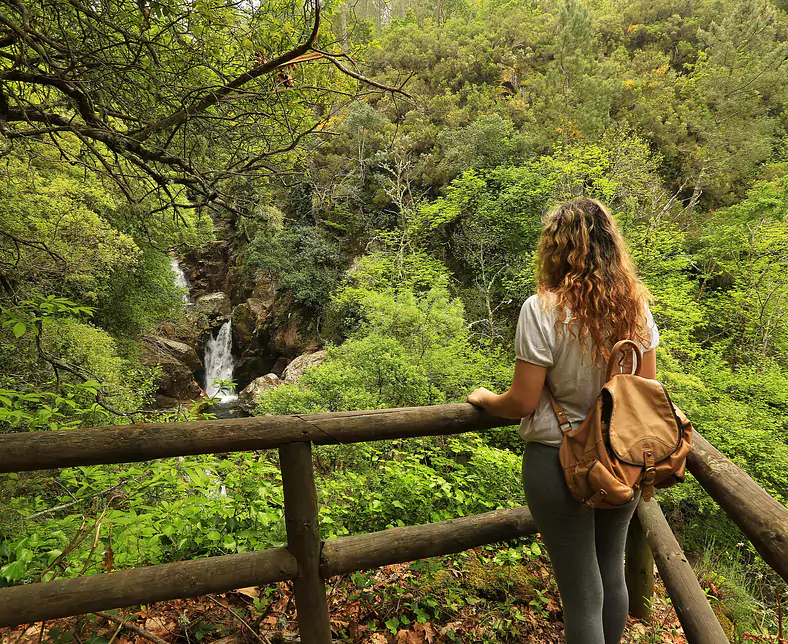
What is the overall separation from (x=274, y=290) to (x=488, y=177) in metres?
10.4

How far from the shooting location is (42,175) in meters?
9.76

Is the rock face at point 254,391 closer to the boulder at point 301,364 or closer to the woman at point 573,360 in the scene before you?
the boulder at point 301,364

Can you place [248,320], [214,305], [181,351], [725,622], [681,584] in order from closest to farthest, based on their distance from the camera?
[681,584] < [725,622] < [181,351] < [248,320] < [214,305]

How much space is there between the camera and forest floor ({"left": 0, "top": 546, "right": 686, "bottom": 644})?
1.77 meters

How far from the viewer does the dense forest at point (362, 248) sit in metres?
2.18

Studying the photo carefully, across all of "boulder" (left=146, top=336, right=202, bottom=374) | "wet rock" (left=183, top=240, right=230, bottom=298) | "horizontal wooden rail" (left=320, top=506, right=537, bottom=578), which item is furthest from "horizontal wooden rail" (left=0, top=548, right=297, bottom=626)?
"wet rock" (left=183, top=240, right=230, bottom=298)

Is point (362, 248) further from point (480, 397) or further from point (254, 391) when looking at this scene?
point (480, 397)

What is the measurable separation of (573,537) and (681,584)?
74 cm

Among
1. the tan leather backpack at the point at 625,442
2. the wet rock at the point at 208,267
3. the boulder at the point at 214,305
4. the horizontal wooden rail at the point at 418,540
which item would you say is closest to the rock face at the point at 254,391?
the boulder at the point at 214,305

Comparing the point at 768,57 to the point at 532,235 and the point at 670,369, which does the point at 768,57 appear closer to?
the point at 532,235

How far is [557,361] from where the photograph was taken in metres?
1.26

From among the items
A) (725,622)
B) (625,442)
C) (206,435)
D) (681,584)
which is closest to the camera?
(625,442)

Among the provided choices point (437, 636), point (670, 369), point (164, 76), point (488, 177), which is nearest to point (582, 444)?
point (437, 636)

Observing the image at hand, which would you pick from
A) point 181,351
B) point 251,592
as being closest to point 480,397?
point 251,592
